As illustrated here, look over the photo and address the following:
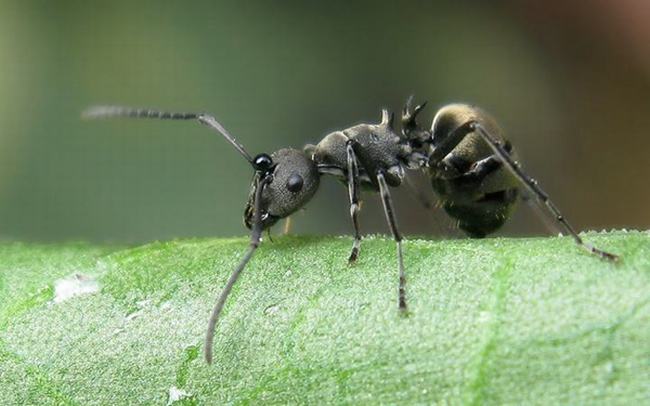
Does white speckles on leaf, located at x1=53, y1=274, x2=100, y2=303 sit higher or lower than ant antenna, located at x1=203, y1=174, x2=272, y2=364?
higher

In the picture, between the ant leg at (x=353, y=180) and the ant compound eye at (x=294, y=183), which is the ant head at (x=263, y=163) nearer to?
the ant compound eye at (x=294, y=183)

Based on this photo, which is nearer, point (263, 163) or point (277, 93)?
point (263, 163)

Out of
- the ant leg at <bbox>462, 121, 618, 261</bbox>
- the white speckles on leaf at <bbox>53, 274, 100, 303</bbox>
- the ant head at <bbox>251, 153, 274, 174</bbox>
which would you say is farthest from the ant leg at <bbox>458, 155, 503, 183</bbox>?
the white speckles on leaf at <bbox>53, 274, 100, 303</bbox>

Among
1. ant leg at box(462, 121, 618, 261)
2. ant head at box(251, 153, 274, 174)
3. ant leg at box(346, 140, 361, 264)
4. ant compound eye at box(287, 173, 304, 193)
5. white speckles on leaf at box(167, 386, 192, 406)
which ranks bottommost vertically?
ant leg at box(462, 121, 618, 261)

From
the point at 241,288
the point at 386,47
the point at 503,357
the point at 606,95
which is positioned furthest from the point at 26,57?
the point at 503,357

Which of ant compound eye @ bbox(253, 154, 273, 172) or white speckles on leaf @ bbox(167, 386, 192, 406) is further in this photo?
ant compound eye @ bbox(253, 154, 273, 172)

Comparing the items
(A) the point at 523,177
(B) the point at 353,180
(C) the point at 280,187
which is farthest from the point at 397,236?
(C) the point at 280,187

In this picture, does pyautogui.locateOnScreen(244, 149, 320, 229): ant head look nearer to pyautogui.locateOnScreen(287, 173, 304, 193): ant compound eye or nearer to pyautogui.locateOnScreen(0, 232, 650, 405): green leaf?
pyautogui.locateOnScreen(287, 173, 304, 193): ant compound eye

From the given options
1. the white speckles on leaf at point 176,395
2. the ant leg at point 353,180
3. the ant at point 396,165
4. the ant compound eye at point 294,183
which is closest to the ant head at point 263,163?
the ant at point 396,165

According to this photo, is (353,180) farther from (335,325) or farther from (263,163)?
(335,325)
